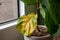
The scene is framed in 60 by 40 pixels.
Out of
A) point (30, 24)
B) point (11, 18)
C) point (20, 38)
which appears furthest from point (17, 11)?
point (30, 24)

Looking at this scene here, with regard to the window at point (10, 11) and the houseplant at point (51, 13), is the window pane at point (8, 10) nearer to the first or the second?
the window at point (10, 11)

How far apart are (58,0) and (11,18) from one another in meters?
0.55

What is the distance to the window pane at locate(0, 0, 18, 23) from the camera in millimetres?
1343

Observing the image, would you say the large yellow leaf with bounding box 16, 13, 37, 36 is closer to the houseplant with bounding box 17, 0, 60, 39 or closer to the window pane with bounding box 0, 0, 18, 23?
the houseplant with bounding box 17, 0, 60, 39

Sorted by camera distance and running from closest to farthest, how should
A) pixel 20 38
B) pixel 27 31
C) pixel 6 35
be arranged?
1. pixel 27 31
2. pixel 6 35
3. pixel 20 38

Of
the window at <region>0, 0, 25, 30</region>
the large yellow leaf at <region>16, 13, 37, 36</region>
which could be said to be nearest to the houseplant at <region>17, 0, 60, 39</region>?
the large yellow leaf at <region>16, 13, 37, 36</region>

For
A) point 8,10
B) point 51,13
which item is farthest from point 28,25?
point 8,10

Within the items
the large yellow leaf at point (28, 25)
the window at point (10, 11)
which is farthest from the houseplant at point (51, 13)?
the window at point (10, 11)

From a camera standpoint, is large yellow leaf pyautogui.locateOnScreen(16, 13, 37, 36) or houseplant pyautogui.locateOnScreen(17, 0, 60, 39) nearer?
houseplant pyautogui.locateOnScreen(17, 0, 60, 39)

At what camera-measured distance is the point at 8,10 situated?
1.39 meters

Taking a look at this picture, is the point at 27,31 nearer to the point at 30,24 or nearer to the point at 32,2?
the point at 30,24

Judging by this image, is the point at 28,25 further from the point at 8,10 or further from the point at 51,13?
the point at 8,10

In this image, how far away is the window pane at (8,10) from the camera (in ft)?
4.41

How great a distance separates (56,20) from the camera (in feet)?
3.29
